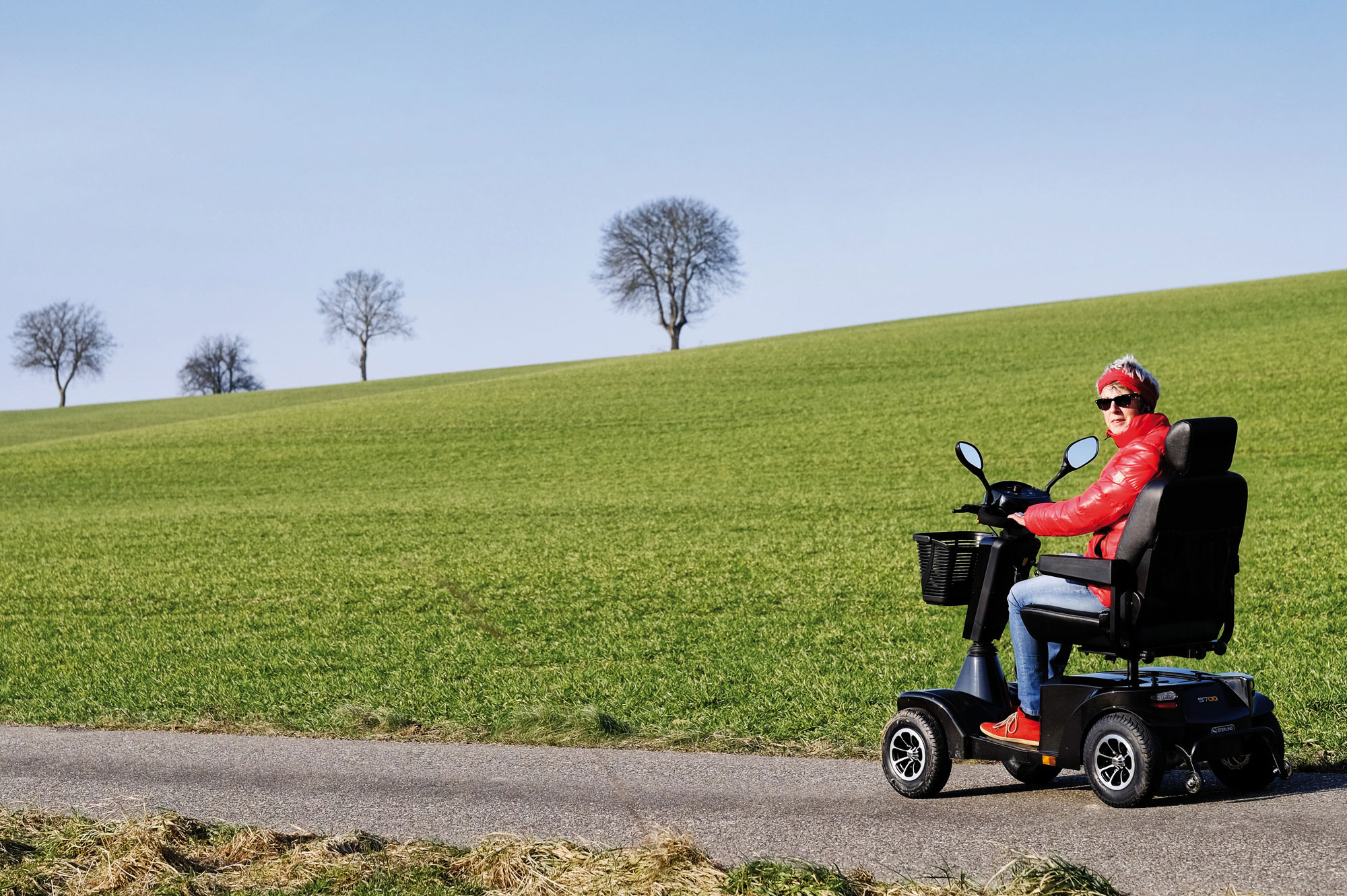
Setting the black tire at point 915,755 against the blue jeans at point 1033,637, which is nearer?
the blue jeans at point 1033,637

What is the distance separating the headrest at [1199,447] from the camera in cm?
534

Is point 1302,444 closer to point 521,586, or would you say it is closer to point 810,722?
point 521,586

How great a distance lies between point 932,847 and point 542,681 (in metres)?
5.85

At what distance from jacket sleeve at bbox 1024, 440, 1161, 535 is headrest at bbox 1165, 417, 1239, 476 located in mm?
101

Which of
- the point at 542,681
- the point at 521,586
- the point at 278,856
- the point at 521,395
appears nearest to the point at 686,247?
the point at 521,395

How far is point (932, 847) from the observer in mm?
5082

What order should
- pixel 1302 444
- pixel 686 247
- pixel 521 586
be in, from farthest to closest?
1. pixel 686 247
2. pixel 1302 444
3. pixel 521 586

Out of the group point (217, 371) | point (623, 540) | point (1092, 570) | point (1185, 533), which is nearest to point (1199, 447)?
point (1185, 533)

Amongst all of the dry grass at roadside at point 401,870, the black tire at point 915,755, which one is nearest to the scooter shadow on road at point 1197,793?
the black tire at point 915,755

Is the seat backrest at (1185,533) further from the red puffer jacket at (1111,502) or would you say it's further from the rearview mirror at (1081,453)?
the rearview mirror at (1081,453)

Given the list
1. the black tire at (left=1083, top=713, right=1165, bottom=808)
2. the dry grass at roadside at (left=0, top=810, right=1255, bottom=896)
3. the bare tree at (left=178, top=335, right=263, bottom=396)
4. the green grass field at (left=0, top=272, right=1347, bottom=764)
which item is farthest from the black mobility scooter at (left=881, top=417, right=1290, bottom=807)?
the bare tree at (left=178, top=335, right=263, bottom=396)

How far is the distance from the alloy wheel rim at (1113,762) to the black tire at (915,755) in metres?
0.73

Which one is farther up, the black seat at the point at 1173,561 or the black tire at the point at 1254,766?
the black seat at the point at 1173,561

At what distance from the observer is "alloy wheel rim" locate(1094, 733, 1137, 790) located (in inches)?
216
